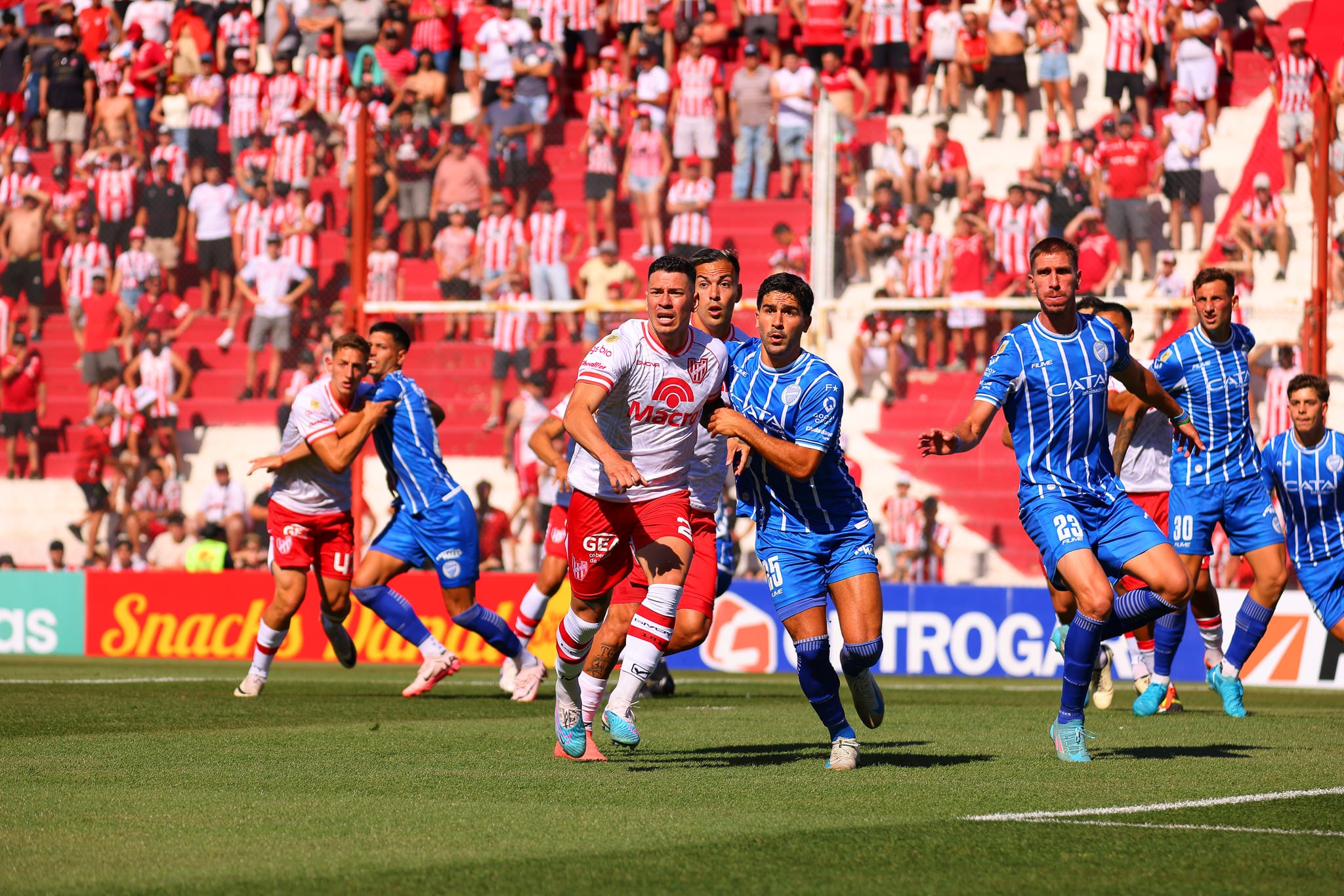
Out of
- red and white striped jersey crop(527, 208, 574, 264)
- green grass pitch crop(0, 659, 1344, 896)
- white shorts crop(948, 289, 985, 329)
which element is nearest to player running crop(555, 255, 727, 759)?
green grass pitch crop(0, 659, 1344, 896)

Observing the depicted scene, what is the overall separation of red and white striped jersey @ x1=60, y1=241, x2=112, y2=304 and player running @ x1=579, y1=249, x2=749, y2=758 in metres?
15.3

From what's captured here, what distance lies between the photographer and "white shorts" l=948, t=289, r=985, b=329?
1770 cm

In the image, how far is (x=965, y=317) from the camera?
17.8 meters

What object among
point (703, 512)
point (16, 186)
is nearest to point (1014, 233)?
point (703, 512)

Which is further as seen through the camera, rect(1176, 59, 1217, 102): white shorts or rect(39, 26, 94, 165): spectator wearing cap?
rect(39, 26, 94, 165): spectator wearing cap

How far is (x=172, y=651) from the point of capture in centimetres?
1906

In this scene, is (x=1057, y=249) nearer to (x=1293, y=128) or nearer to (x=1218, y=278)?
(x=1218, y=278)

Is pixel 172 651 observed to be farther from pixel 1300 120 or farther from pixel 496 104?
pixel 1300 120

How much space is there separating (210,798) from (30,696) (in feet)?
18.3

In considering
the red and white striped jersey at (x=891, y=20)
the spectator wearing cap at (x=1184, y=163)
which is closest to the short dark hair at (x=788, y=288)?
the spectator wearing cap at (x=1184, y=163)

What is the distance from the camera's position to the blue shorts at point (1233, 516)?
36.8 feet

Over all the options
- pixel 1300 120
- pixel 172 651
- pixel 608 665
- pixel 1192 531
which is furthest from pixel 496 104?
pixel 608 665

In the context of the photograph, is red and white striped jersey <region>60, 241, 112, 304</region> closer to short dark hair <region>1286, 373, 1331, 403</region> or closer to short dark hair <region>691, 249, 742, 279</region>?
short dark hair <region>691, 249, 742, 279</region>

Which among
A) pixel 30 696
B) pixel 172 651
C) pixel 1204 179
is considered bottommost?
pixel 172 651
